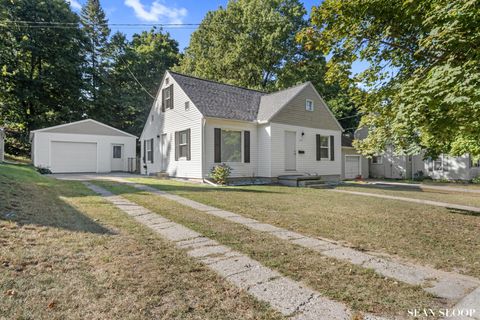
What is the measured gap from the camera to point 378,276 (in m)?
3.03

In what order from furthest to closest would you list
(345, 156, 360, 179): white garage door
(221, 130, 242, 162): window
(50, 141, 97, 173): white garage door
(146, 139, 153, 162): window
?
(345, 156, 360, 179): white garage door, (50, 141, 97, 173): white garage door, (146, 139, 153, 162): window, (221, 130, 242, 162): window

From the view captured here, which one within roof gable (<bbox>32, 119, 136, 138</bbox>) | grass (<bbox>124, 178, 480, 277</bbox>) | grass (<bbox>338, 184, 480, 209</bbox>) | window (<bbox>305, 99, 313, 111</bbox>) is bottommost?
grass (<bbox>338, 184, 480, 209</bbox>)

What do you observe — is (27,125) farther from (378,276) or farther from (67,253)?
(378,276)

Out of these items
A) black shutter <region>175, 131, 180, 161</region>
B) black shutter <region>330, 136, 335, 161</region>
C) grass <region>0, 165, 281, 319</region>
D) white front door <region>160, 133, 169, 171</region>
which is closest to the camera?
grass <region>0, 165, 281, 319</region>

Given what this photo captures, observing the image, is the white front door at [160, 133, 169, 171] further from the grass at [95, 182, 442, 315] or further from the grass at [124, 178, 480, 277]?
the grass at [95, 182, 442, 315]

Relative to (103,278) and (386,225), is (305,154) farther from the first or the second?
(103,278)

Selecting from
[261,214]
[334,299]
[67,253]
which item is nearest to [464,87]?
[334,299]

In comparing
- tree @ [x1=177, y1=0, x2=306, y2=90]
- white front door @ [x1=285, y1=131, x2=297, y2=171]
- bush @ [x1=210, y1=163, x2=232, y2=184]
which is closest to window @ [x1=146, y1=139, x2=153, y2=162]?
bush @ [x1=210, y1=163, x2=232, y2=184]

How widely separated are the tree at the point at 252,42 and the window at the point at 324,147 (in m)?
10.1

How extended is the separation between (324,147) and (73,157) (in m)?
16.8

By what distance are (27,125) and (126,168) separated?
13.0 metres

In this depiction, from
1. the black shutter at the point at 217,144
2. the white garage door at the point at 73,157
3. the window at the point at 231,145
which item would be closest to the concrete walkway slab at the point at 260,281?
the black shutter at the point at 217,144

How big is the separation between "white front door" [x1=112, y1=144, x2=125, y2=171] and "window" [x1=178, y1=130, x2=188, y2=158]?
955cm

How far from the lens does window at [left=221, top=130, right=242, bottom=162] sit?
13326 millimetres
